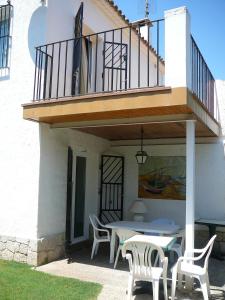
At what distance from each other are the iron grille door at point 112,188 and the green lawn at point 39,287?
4.41 m

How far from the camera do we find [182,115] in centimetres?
628

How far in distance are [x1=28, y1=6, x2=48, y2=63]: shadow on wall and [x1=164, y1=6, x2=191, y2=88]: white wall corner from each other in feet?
10.5

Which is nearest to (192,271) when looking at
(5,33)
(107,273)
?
(107,273)

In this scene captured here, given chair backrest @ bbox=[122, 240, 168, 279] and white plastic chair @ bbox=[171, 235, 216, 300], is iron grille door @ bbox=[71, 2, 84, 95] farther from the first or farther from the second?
white plastic chair @ bbox=[171, 235, 216, 300]

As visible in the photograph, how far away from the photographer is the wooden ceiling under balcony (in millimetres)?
5664

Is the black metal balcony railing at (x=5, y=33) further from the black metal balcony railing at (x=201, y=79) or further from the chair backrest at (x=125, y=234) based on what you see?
the chair backrest at (x=125, y=234)

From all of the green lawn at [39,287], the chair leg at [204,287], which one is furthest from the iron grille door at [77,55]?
the chair leg at [204,287]

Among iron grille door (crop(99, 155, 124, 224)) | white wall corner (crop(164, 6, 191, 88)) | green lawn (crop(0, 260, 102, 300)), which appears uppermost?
white wall corner (crop(164, 6, 191, 88))

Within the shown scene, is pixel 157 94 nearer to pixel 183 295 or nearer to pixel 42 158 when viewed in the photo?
pixel 42 158

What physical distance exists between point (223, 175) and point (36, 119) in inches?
224

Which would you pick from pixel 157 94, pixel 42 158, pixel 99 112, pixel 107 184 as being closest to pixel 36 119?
pixel 42 158

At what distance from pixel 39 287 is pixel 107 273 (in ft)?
5.24

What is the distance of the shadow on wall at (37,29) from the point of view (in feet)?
24.8

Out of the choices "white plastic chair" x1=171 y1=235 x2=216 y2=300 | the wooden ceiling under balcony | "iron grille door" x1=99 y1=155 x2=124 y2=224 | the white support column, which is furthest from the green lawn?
"iron grille door" x1=99 y1=155 x2=124 y2=224
